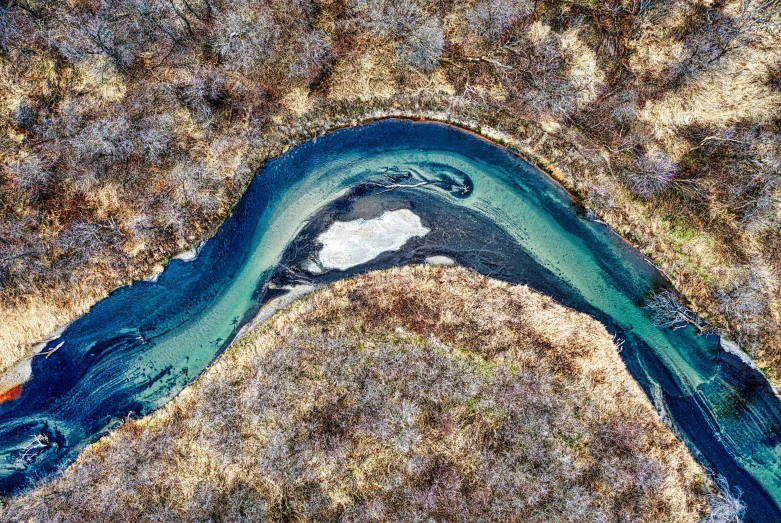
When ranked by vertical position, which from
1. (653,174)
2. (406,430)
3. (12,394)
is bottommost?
(406,430)

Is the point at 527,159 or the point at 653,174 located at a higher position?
the point at 527,159

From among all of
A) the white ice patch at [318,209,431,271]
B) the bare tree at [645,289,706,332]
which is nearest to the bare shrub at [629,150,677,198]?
the bare tree at [645,289,706,332]

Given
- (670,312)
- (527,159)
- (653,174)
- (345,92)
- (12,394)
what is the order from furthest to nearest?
(527,159) < (345,92) < (670,312) < (12,394) < (653,174)

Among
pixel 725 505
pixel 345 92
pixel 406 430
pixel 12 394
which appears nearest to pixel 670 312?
pixel 725 505

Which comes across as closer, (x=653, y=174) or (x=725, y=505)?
(x=725, y=505)

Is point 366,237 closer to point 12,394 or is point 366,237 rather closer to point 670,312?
point 670,312

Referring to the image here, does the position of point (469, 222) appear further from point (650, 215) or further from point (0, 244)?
point (0, 244)

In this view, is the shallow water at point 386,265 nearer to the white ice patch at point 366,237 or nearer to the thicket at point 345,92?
the white ice patch at point 366,237

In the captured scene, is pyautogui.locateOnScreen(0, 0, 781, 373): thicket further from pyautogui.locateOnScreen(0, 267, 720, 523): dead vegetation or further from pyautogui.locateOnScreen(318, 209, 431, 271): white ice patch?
pyautogui.locateOnScreen(0, 267, 720, 523): dead vegetation
